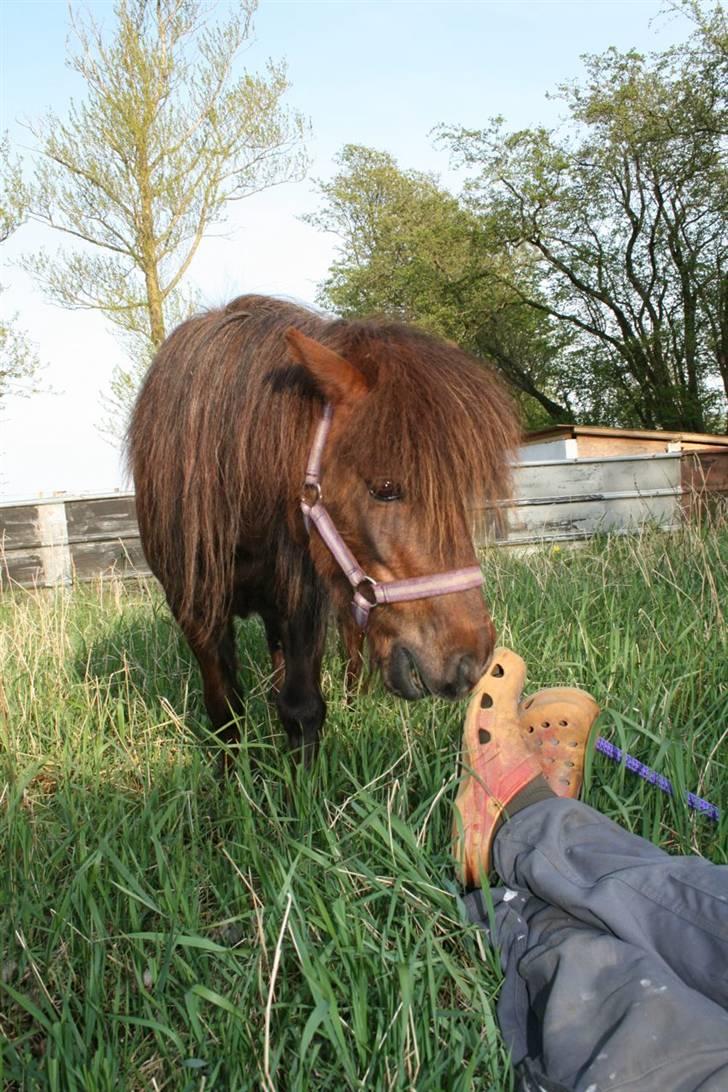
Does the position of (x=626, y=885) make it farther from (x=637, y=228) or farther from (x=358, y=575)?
(x=637, y=228)

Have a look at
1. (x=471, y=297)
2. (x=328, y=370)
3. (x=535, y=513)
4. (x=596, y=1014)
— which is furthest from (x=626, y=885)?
(x=471, y=297)

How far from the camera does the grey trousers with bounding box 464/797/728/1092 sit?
3.55 feet

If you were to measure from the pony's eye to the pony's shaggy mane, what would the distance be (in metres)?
0.02

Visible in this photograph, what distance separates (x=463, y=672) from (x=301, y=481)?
68 centimetres

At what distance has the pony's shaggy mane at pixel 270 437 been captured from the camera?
1855 millimetres

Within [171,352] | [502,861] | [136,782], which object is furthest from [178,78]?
[502,861]

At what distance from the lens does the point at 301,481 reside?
6.79ft

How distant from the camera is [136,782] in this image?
2.42 meters

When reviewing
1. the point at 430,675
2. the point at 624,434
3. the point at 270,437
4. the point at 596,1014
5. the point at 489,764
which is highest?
the point at 624,434

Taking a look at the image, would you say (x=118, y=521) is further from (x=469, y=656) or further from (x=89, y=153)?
(x=89, y=153)

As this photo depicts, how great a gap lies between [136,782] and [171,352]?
52.5 inches

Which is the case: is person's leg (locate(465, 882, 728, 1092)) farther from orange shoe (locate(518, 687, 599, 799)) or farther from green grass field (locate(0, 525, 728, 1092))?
orange shoe (locate(518, 687, 599, 799))

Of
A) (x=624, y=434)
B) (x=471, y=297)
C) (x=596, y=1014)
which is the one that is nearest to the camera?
(x=596, y=1014)

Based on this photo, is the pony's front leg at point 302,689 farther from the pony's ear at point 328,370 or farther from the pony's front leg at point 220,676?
the pony's ear at point 328,370
